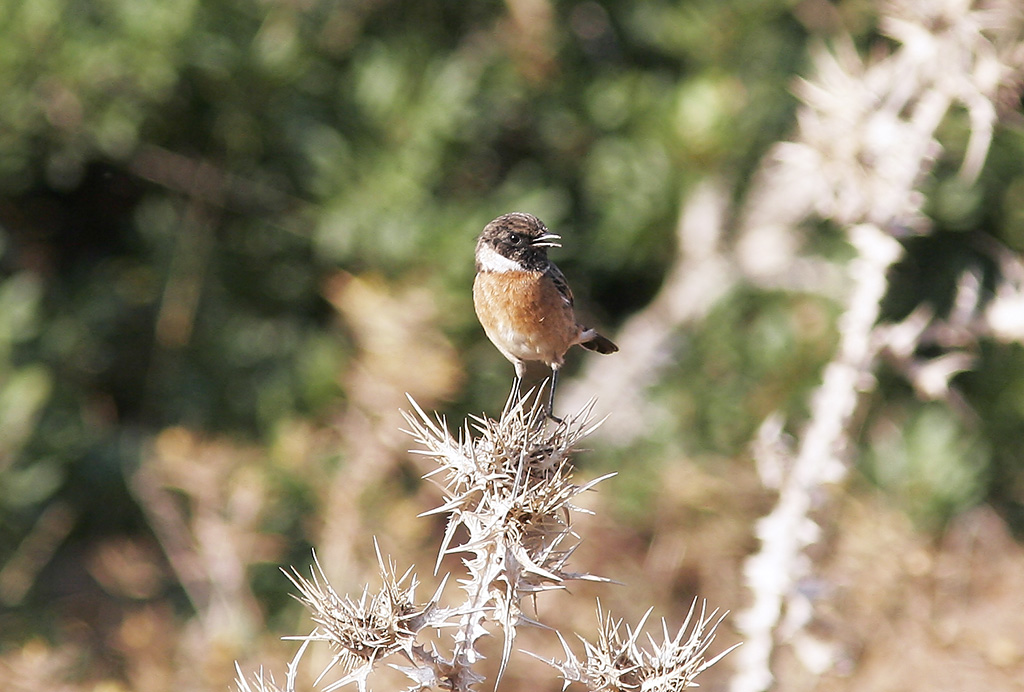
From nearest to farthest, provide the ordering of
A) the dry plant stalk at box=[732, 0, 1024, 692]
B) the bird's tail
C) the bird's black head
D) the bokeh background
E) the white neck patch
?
the dry plant stalk at box=[732, 0, 1024, 692] → the bird's black head → the white neck patch → the bird's tail → the bokeh background

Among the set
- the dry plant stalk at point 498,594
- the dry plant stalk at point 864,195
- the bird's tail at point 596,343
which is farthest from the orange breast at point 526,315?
the dry plant stalk at point 498,594

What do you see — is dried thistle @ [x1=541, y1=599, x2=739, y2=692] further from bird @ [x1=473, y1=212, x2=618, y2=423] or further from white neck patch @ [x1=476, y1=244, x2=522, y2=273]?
white neck patch @ [x1=476, y1=244, x2=522, y2=273]

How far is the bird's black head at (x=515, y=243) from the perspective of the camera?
3277mm

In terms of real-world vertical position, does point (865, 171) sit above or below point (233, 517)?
above

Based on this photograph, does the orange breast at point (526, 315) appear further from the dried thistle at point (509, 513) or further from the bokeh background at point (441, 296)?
the bokeh background at point (441, 296)

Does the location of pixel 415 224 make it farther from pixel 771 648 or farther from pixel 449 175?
pixel 771 648

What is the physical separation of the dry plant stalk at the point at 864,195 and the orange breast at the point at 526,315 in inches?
29.3

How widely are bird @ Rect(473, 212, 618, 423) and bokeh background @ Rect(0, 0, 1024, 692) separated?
1.54 metres

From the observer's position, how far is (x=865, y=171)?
3.21 m

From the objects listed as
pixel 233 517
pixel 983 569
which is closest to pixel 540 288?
pixel 233 517

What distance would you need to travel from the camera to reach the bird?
329 cm

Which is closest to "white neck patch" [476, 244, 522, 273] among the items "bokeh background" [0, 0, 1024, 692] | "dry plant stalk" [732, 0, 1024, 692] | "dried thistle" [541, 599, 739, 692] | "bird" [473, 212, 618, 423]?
"bird" [473, 212, 618, 423]

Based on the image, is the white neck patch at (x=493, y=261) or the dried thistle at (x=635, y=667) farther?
the white neck patch at (x=493, y=261)

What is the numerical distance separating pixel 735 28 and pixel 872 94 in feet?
10.2
